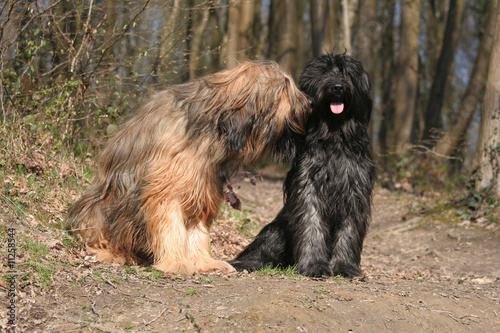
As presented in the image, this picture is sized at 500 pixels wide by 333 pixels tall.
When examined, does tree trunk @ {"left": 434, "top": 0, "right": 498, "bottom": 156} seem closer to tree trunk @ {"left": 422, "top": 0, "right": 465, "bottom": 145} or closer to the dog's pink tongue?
tree trunk @ {"left": 422, "top": 0, "right": 465, "bottom": 145}

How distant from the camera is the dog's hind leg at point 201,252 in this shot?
4367 mm

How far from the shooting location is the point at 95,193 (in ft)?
15.6

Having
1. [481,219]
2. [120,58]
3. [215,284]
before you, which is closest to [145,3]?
[120,58]

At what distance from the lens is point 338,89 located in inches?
173

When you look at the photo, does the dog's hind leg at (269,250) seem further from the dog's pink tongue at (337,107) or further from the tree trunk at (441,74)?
the tree trunk at (441,74)

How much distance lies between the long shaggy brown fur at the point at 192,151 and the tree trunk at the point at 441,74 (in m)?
9.97

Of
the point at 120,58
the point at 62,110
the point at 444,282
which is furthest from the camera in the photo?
the point at 120,58

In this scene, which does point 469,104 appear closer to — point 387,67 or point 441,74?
point 441,74

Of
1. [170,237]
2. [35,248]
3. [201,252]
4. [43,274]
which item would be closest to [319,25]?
[201,252]

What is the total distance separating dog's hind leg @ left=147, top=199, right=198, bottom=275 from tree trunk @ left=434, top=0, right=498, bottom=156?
23.4 ft

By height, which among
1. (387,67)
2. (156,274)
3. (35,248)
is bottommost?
(156,274)

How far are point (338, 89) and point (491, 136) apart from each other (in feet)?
14.1

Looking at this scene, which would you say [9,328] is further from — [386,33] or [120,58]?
[386,33]

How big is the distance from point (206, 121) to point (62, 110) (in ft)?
8.31
